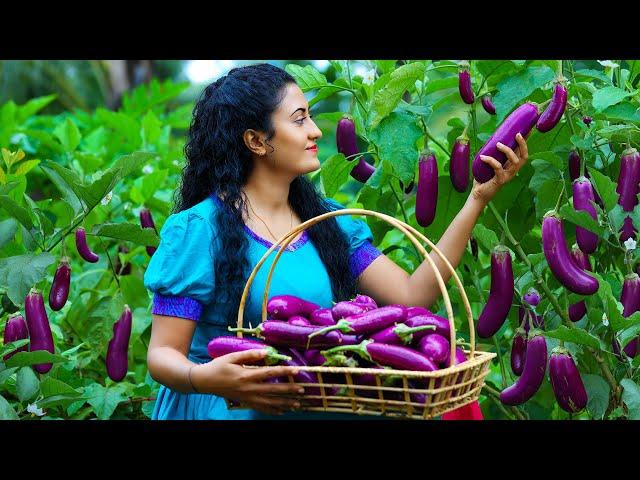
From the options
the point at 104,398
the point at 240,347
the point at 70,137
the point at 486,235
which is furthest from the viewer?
the point at 70,137

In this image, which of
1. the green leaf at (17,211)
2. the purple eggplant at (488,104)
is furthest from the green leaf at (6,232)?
the purple eggplant at (488,104)

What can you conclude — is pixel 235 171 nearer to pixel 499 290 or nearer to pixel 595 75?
pixel 499 290

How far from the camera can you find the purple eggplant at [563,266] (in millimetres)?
2197

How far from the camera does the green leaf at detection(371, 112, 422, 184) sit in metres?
2.47

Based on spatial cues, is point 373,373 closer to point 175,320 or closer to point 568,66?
point 175,320

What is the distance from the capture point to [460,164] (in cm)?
241

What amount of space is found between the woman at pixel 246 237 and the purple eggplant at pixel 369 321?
0.88 feet

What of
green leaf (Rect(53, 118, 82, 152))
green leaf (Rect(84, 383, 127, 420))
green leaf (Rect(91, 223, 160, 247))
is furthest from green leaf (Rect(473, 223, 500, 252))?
green leaf (Rect(53, 118, 82, 152))

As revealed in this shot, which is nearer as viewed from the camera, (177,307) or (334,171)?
(177,307)

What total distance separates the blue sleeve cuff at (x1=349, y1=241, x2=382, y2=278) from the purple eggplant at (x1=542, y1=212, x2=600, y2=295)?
479mm

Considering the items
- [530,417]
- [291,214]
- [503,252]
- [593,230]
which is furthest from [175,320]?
[530,417]

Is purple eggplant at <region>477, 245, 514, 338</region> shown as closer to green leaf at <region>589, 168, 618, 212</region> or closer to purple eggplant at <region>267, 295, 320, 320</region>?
green leaf at <region>589, 168, 618, 212</region>

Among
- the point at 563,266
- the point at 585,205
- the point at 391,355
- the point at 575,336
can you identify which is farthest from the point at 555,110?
the point at 391,355

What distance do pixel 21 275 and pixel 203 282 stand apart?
1.59 ft
